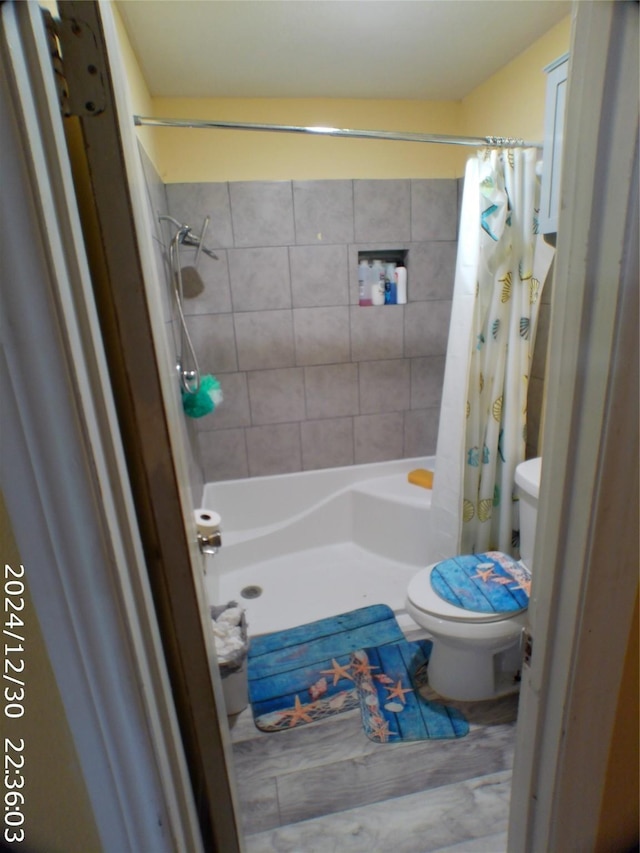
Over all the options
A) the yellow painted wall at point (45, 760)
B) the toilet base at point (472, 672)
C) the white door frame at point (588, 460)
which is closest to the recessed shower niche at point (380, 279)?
the toilet base at point (472, 672)

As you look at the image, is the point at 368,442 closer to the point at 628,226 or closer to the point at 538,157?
the point at 538,157

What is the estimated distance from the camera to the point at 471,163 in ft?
5.75

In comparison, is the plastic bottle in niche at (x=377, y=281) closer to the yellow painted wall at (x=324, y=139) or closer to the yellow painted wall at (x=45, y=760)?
the yellow painted wall at (x=324, y=139)

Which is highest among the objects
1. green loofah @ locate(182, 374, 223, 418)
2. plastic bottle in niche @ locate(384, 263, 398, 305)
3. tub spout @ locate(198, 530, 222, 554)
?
plastic bottle in niche @ locate(384, 263, 398, 305)

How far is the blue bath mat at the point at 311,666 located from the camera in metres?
1.58

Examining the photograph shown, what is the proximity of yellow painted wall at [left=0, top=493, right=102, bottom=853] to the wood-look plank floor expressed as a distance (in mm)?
786

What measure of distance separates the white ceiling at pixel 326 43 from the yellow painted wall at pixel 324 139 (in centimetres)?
6

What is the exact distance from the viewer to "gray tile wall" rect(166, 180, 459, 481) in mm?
2252

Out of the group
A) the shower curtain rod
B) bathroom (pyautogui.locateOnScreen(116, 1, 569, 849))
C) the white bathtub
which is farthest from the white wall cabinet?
the white bathtub

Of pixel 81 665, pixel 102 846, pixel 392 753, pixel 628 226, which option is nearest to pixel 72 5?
pixel 628 226

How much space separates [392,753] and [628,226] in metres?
1.60

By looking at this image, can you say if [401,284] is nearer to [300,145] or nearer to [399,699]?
[300,145]

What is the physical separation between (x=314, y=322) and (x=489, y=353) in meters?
0.97

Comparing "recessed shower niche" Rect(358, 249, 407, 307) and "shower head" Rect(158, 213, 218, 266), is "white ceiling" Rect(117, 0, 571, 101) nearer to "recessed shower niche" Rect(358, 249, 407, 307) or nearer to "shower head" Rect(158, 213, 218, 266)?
"shower head" Rect(158, 213, 218, 266)
